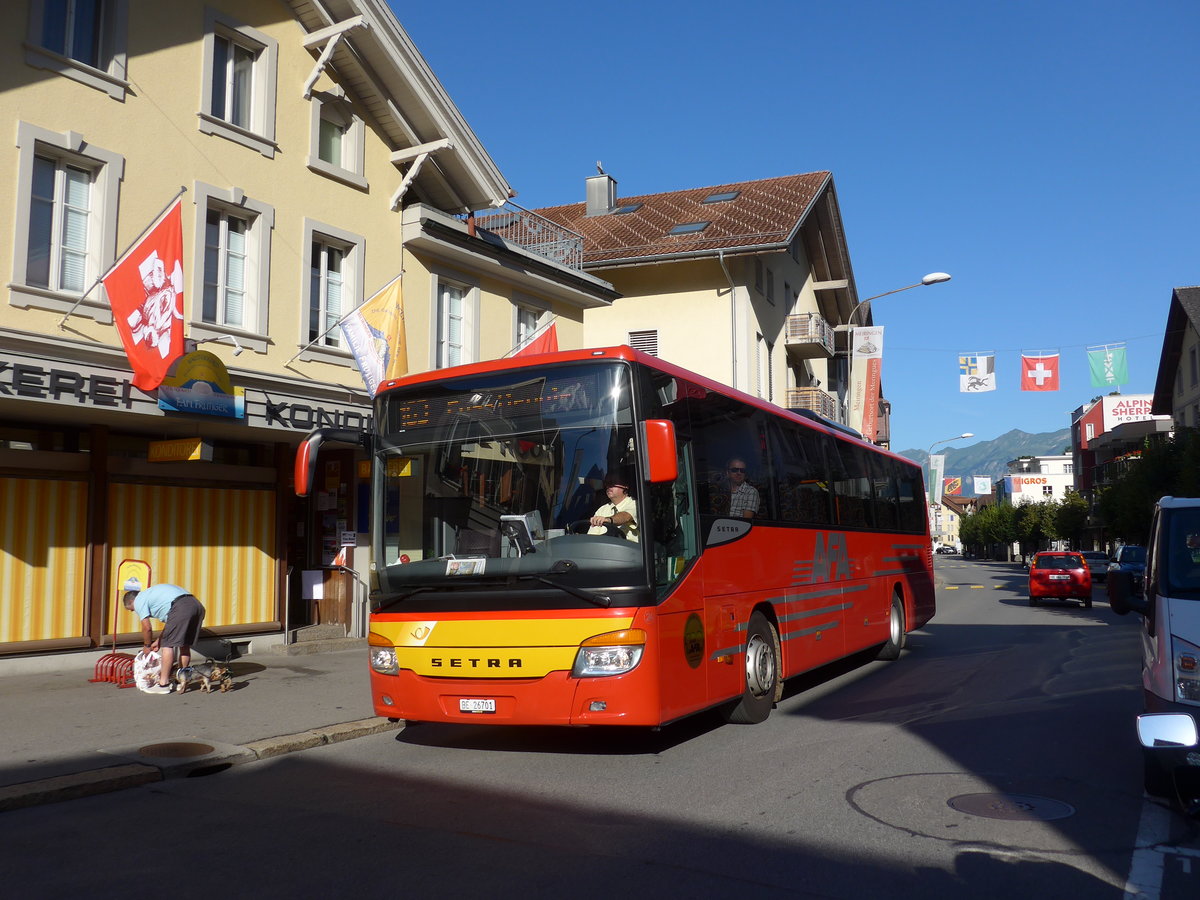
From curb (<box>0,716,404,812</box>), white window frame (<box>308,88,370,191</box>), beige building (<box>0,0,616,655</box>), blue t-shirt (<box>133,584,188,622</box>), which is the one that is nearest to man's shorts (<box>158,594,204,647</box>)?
blue t-shirt (<box>133,584,188,622</box>)

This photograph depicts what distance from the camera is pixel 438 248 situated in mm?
18250

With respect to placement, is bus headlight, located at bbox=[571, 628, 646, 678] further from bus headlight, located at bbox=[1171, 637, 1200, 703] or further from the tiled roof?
the tiled roof

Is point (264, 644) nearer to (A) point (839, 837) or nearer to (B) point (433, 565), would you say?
(B) point (433, 565)

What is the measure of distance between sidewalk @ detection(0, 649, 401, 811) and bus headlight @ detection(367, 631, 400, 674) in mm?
1125

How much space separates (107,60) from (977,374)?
30.8m

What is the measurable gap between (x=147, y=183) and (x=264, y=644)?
652cm

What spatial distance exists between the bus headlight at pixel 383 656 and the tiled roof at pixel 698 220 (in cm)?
2244

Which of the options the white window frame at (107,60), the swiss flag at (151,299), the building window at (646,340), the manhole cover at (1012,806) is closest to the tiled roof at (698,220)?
the building window at (646,340)

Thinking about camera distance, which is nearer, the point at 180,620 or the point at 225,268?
the point at 180,620

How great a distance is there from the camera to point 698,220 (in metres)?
32.8

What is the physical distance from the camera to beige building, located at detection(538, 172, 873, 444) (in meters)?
30.5

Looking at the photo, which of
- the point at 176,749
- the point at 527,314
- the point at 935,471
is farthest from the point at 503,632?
the point at 935,471

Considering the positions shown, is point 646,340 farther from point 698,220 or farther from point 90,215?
point 90,215

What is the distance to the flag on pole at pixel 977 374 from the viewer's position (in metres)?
36.8
